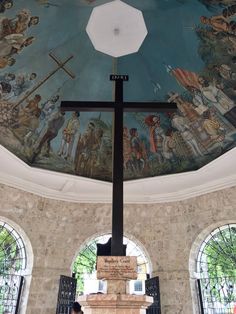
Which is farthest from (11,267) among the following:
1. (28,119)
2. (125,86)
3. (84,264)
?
(125,86)

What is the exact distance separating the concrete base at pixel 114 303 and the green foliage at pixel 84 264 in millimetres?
6351

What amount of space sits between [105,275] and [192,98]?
21.5 feet

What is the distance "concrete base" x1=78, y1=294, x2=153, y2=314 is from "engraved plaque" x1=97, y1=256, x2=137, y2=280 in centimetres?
28

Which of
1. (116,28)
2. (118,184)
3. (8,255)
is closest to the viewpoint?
(118,184)

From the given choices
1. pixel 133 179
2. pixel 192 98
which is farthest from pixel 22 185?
pixel 192 98

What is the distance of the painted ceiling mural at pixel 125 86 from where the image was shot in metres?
8.02

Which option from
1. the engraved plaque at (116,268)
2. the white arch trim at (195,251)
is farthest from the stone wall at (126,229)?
the engraved plaque at (116,268)

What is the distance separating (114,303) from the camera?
12.0 ft

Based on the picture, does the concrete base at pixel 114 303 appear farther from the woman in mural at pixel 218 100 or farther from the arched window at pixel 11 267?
the woman in mural at pixel 218 100

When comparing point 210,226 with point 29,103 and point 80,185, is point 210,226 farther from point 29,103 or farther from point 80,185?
point 29,103

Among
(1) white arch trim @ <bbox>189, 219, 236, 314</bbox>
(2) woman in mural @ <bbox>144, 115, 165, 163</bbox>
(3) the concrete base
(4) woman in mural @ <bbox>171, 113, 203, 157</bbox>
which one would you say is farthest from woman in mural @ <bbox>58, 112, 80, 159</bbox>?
(3) the concrete base

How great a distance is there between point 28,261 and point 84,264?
1.77 meters

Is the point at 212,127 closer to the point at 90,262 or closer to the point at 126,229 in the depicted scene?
the point at 126,229

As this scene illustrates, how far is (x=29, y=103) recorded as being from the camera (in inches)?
361
